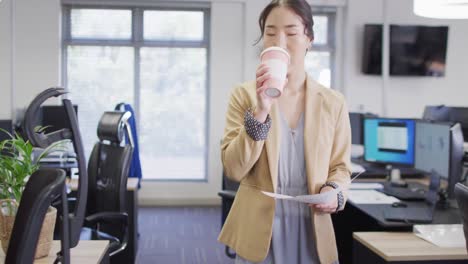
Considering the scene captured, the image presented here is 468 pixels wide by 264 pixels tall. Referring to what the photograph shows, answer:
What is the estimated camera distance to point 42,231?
68.2 inches

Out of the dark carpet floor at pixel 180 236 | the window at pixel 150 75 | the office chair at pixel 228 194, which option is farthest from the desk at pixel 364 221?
the window at pixel 150 75

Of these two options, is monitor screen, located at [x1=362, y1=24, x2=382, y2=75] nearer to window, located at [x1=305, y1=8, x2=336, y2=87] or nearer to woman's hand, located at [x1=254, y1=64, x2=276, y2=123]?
window, located at [x1=305, y1=8, x2=336, y2=87]

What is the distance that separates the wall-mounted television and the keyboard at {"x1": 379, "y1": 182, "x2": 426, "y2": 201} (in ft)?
11.7

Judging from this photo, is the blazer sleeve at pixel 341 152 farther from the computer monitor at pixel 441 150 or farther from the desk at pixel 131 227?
the desk at pixel 131 227

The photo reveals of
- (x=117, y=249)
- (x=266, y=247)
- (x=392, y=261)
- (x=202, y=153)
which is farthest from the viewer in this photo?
(x=202, y=153)

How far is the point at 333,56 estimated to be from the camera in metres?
6.69

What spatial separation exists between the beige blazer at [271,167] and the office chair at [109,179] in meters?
1.73

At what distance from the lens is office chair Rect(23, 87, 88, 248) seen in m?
1.39

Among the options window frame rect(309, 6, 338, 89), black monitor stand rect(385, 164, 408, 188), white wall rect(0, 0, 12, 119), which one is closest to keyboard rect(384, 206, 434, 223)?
black monitor stand rect(385, 164, 408, 188)

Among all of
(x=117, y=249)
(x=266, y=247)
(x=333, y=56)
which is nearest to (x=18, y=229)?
(x=266, y=247)

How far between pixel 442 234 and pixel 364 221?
35.9 inches

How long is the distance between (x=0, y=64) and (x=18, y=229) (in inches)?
221

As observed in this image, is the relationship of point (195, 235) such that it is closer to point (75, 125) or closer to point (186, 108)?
point (186, 108)

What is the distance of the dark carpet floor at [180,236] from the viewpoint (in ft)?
14.2
